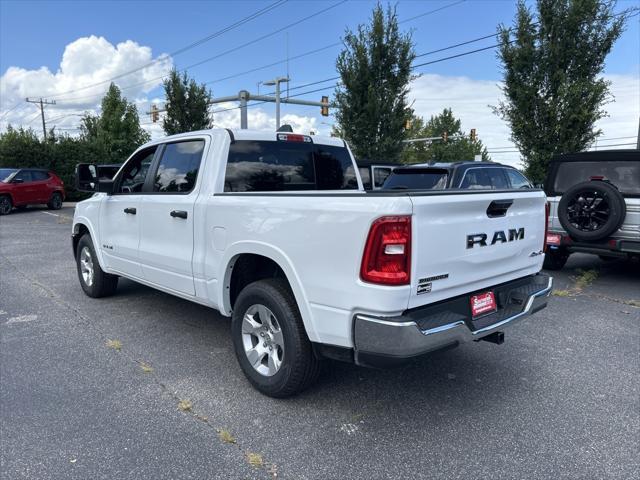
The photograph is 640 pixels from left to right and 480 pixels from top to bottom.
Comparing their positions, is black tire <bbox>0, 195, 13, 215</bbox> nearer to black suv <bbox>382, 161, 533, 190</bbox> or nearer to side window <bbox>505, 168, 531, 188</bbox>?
black suv <bbox>382, 161, 533, 190</bbox>

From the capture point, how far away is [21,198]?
1820 centimetres

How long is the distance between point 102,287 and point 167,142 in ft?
7.85

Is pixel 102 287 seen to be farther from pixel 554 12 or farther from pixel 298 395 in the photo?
pixel 554 12

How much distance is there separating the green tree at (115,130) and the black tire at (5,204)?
→ 7033 mm

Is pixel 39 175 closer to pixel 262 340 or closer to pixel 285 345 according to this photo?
pixel 262 340

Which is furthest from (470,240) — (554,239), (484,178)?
(484,178)

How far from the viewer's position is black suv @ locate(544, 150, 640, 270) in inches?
259

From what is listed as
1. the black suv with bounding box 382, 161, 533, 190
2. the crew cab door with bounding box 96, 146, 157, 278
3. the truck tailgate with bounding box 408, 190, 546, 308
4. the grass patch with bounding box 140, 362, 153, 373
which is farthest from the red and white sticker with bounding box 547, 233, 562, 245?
the grass patch with bounding box 140, 362, 153, 373

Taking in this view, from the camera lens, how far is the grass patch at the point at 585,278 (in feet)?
23.3

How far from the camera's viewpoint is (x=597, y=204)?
22.3 ft

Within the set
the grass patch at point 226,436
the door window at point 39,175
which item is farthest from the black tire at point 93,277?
the door window at point 39,175

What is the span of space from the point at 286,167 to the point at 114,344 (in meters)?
2.30

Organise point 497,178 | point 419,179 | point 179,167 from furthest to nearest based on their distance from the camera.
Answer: point 497,178 < point 419,179 < point 179,167

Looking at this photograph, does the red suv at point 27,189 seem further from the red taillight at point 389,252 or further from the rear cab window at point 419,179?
the red taillight at point 389,252
